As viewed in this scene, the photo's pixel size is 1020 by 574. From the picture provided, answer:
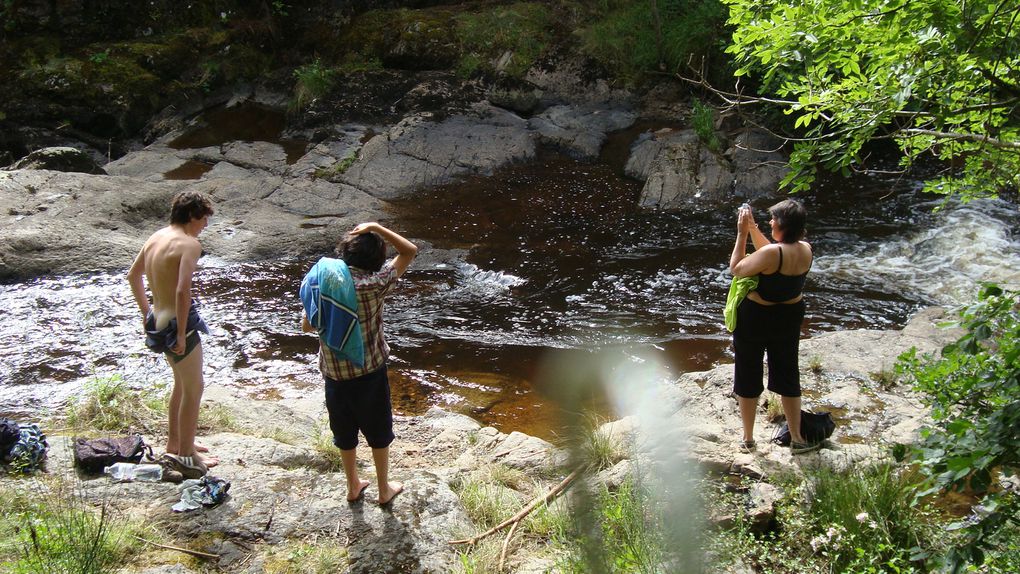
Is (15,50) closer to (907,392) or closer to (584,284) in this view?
(584,284)

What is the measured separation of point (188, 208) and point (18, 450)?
1.62 meters

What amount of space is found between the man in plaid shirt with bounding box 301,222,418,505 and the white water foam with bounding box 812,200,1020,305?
248 inches

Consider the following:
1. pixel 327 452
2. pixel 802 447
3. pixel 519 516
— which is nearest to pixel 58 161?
pixel 327 452

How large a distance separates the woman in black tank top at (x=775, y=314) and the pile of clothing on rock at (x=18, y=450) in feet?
13.4

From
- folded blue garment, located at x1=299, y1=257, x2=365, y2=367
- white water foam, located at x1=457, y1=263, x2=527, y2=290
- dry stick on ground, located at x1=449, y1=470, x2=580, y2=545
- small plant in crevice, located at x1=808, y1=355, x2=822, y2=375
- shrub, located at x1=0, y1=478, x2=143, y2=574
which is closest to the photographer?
shrub, located at x1=0, y1=478, x2=143, y2=574

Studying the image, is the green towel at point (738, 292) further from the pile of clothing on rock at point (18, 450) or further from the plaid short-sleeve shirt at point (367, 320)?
the pile of clothing on rock at point (18, 450)

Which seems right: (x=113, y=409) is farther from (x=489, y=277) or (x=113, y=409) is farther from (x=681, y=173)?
(x=681, y=173)

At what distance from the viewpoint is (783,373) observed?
164 inches

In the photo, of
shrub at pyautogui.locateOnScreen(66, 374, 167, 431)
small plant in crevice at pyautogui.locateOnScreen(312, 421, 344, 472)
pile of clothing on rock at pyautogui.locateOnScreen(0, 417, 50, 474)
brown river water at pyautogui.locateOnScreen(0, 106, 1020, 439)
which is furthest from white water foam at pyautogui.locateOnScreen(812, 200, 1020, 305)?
pile of clothing on rock at pyautogui.locateOnScreen(0, 417, 50, 474)

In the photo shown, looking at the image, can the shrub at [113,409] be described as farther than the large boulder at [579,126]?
No

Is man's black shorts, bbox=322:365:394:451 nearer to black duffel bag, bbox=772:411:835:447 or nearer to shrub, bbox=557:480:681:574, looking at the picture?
shrub, bbox=557:480:681:574

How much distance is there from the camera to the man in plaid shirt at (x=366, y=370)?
141 inches

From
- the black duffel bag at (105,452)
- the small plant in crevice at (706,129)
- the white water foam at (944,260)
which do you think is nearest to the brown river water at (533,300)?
the white water foam at (944,260)

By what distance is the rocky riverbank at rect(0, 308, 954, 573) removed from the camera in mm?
3504
